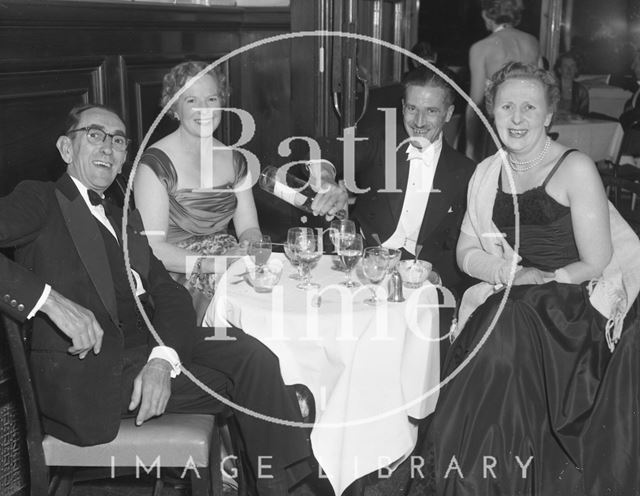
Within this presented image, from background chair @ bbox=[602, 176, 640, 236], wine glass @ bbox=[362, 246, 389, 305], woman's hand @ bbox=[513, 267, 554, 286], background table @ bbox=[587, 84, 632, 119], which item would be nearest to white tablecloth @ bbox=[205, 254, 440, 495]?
wine glass @ bbox=[362, 246, 389, 305]

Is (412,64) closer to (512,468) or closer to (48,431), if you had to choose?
(512,468)

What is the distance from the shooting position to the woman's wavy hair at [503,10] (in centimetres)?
506

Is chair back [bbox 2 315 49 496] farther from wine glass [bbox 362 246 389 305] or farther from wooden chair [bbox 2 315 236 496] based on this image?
wine glass [bbox 362 246 389 305]

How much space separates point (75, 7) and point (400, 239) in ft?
4.88

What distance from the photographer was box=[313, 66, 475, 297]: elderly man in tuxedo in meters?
3.01

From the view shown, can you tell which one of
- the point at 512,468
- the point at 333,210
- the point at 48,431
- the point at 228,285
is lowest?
the point at 512,468

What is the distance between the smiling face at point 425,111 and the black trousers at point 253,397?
1.19 meters

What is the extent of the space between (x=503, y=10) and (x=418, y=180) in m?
2.46

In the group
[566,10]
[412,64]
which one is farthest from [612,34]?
[412,64]

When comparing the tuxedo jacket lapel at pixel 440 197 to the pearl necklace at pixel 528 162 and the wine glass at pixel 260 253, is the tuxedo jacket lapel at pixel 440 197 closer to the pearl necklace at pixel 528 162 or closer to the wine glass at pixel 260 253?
the pearl necklace at pixel 528 162

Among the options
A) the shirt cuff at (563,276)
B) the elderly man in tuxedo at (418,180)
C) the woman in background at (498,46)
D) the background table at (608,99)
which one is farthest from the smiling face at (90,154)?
the background table at (608,99)

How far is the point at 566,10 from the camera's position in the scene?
8.59m

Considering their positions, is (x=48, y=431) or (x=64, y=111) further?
(x=64, y=111)

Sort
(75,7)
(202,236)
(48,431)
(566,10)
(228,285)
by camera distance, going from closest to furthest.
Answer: (48,431) → (228,285) → (75,7) → (202,236) → (566,10)
